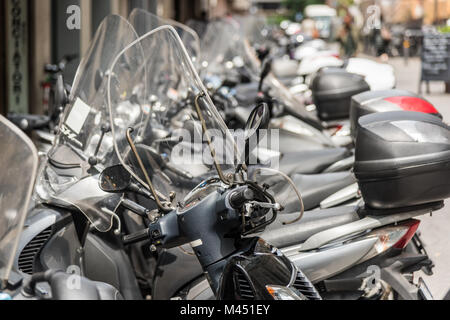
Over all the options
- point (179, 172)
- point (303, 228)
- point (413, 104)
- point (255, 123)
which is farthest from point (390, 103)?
point (255, 123)

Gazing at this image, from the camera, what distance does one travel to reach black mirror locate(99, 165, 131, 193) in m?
2.29

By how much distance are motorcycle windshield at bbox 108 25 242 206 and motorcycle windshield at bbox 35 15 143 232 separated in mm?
67

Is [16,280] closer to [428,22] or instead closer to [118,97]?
[118,97]

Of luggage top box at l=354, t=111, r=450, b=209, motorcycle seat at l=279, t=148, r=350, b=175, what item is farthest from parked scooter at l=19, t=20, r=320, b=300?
motorcycle seat at l=279, t=148, r=350, b=175

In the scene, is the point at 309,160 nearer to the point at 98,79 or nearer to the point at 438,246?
the point at 438,246

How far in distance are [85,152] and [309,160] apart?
213 cm

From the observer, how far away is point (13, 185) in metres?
1.87

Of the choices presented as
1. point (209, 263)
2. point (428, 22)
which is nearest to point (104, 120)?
point (209, 263)

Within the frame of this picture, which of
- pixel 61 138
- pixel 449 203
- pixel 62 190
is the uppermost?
pixel 61 138

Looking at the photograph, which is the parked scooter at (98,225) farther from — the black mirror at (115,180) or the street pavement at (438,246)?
the street pavement at (438,246)

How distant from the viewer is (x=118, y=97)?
311cm

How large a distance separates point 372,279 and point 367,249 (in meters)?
0.16

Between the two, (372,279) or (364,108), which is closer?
(372,279)

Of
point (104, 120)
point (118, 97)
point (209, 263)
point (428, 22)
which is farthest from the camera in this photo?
point (428, 22)
